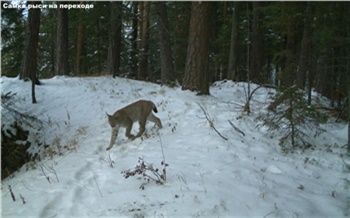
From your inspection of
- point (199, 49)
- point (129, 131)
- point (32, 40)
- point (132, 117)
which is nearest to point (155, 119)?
point (132, 117)

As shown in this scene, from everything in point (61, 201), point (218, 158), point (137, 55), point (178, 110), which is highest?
point (137, 55)

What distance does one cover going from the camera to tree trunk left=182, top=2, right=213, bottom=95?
468 inches

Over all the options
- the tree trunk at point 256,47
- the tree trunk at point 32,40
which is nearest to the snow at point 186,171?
the tree trunk at point 32,40

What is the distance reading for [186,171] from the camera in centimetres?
605

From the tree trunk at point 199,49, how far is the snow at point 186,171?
978mm

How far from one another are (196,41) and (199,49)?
313 mm

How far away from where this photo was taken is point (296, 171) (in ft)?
20.6

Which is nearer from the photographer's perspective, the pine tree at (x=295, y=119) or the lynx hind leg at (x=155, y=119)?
the pine tree at (x=295, y=119)

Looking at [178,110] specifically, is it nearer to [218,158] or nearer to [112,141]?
[112,141]

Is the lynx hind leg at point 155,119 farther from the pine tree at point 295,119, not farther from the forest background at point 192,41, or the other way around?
the pine tree at point 295,119

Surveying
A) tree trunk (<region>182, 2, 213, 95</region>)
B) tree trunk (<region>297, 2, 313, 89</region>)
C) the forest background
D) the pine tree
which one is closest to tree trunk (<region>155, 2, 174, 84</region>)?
the forest background

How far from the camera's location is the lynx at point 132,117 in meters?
8.99

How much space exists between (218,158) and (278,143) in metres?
1.75

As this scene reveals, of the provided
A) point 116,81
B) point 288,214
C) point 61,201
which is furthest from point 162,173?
point 116,81
